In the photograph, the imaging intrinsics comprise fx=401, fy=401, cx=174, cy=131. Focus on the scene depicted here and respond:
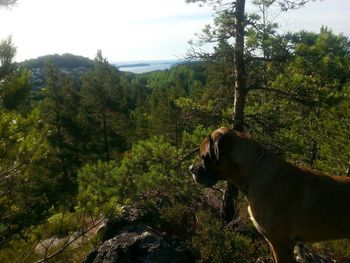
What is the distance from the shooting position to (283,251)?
200 inches

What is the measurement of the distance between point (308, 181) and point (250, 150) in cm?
83

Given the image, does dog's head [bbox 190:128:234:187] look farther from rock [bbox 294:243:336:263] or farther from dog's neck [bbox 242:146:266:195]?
rock [bbox 294:243:336:263]

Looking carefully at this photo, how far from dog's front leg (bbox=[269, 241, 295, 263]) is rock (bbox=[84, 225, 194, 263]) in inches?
110

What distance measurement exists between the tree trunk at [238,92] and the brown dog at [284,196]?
3829 millimetres

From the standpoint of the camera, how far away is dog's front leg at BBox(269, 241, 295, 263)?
5.09m

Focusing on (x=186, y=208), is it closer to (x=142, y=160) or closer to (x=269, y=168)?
(x=142, y=160)

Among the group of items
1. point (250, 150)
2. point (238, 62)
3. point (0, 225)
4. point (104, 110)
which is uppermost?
point (238, 62)

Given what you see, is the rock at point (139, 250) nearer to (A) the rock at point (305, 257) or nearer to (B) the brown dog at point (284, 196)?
(A) the rock at point (305, 257)

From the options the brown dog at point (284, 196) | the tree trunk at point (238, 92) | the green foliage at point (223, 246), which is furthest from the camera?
the tree trunk at point (238, 92)

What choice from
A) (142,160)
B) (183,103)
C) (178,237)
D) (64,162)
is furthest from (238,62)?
(64,162)

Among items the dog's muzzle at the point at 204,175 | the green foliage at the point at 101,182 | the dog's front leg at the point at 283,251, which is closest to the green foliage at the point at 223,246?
the green foliage at the point at 101,182

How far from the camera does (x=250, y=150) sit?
5281mm

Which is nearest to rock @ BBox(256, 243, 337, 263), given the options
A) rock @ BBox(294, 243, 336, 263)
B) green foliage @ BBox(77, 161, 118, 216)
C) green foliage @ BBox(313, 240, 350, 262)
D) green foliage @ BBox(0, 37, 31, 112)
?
rock @ BBox(294, 243, 336, 263)

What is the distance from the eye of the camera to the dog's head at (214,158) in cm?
526
